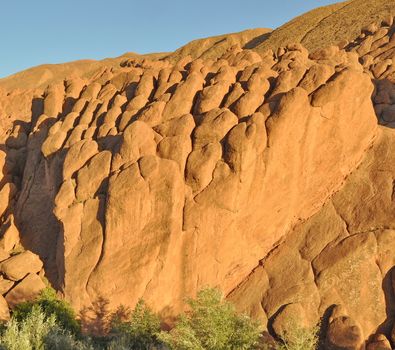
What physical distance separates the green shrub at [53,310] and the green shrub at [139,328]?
2506 mm

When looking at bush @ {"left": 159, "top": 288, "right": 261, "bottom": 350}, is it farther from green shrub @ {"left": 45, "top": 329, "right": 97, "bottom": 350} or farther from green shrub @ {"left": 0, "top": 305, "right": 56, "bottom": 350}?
green shrub @ {"left": 0, "top": 305, "right": 56, "bottom": 350}

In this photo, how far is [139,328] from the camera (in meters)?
23.6

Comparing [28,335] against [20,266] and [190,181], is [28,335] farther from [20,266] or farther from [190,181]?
[190,181]

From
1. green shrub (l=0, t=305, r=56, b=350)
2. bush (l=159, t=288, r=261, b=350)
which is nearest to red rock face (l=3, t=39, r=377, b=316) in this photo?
green shrub (l=0, t=305, r=56, b=350)

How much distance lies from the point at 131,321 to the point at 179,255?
489 cm

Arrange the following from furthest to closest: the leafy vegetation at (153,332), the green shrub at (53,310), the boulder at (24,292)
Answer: the boulder at (24,292) → the green shrub at (53,310) → the leafy vegetation at (153,332)

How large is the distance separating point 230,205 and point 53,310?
12.5m

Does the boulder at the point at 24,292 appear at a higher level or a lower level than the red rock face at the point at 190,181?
lower

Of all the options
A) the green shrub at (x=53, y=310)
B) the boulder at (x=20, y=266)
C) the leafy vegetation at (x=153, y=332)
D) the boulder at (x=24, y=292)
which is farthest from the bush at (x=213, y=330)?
the boulder at (x=20, y=266)

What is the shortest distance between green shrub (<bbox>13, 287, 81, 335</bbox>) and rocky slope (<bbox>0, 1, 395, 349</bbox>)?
68cm

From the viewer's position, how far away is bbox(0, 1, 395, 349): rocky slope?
84.5 feet

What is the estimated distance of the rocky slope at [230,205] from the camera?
25750 millimetres

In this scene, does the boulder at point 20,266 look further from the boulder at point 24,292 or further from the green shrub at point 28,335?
the green shrub at point 28,335

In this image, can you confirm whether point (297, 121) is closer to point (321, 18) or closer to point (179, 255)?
point (179, 255)
